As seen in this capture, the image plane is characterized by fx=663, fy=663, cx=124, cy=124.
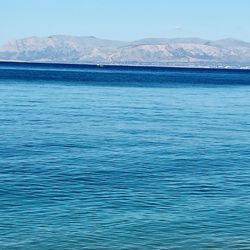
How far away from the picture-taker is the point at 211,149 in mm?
50125

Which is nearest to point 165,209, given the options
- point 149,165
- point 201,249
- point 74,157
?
point 201,249

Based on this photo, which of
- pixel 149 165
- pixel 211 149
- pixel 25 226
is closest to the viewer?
pixel 25 226

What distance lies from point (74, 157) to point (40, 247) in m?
19.0

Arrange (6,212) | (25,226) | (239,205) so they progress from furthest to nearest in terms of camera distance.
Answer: (239,205) < (6,212) < (25,226)

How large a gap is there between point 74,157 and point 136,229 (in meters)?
17.1

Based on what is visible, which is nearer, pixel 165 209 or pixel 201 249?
pixel 201 249

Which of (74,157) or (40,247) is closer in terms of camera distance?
(40,247)

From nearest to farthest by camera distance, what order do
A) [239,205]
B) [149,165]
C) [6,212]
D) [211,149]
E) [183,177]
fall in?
[6,212] < [239,205] < [183,177] < [149,165] < [211,149]

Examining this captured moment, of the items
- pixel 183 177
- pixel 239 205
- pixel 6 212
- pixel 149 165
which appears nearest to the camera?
pixel 6 212

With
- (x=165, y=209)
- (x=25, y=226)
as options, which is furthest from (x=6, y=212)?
(x=165, y=209)

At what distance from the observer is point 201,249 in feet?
85.5

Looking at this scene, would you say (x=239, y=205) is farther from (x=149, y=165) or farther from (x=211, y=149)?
(x=211, y=149)

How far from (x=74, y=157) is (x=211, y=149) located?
37.2ft

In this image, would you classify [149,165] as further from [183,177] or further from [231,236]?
[231,236]
